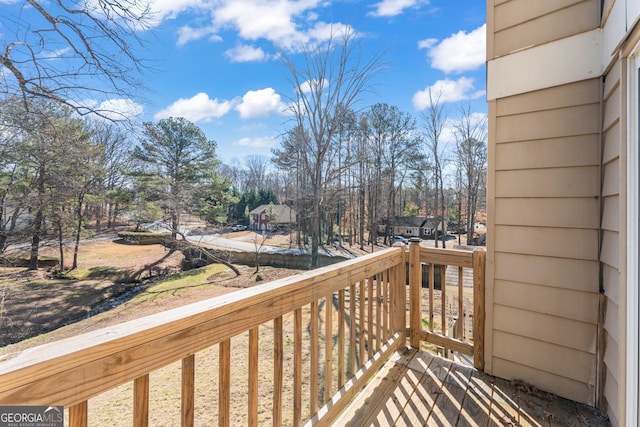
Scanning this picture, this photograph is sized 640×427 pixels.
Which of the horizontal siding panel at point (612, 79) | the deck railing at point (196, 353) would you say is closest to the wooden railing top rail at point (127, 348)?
the deck railing at point (196, 353)

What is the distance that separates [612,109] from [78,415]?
221 centimetres

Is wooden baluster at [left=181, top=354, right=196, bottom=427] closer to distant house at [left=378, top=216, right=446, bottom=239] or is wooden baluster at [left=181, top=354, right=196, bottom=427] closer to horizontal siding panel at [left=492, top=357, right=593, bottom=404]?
horizontal siding panel at [left=492, top=357, right=593, bottom=404]

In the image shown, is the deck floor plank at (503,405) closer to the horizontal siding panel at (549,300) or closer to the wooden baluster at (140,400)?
the horizontal siding panel at (549,300)

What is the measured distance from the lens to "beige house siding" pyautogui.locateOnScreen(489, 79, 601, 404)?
62.3 inches

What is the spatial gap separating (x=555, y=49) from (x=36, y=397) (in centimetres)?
252

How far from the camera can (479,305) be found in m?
1.95

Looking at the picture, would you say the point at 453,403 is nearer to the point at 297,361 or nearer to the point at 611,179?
the point at 297,361

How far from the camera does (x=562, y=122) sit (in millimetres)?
1654

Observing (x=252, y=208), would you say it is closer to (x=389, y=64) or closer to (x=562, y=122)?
(x=389, y=64)

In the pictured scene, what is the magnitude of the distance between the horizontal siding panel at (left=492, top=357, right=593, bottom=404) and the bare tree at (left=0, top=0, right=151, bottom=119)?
629 centimetres

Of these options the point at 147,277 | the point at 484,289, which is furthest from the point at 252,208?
the point at 484,289

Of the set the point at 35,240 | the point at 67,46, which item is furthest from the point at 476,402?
the point at 35,240

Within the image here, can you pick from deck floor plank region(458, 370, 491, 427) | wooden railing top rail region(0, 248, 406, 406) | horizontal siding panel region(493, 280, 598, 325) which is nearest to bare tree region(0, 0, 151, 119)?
wooden railing top rail region(0, 248, 406, 406)

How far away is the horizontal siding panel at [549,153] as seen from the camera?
1574 millimetres
